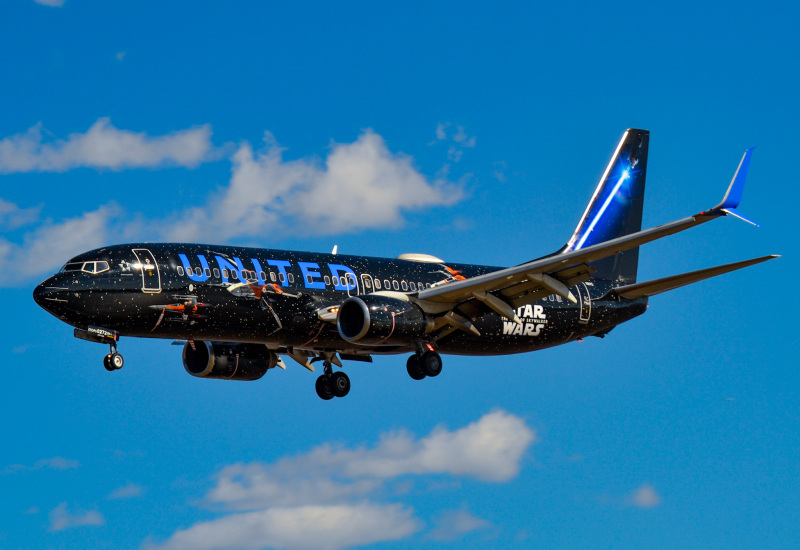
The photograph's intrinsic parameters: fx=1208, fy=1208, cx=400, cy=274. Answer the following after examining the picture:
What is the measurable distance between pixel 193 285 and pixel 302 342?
5.10 metres

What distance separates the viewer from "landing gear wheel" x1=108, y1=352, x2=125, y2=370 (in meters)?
40.0

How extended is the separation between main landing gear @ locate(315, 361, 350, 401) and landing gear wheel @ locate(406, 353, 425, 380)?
478cm

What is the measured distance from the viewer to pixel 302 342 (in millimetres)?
44031

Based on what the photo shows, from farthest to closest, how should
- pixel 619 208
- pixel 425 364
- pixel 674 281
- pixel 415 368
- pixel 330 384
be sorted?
pixel 619 208
pixel 330 384
pixel 674 281
pixel 415 368
pixel 425 364

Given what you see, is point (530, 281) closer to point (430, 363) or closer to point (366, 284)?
point (430, 363)

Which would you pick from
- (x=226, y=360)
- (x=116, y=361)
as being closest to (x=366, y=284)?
(x=226, y=360)

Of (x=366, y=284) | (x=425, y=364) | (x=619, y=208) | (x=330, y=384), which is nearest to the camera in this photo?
(x=425, y=364)

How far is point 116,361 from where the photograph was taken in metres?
40.2

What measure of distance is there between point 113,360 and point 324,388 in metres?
11.1

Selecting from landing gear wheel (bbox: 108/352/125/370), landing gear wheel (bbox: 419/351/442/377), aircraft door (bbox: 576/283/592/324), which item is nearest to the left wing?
landing gear wheel (bbox: 419/351/442/377)

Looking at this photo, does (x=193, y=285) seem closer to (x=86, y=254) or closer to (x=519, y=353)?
(x=86, y=254)

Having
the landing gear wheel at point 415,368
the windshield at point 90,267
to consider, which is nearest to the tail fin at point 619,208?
the landing gear wheel at point 415,368

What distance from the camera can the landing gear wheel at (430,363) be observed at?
146 ft

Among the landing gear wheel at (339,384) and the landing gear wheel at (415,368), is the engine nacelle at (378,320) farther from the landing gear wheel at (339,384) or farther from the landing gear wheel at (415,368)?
the landing gear wheel at (339,384)
